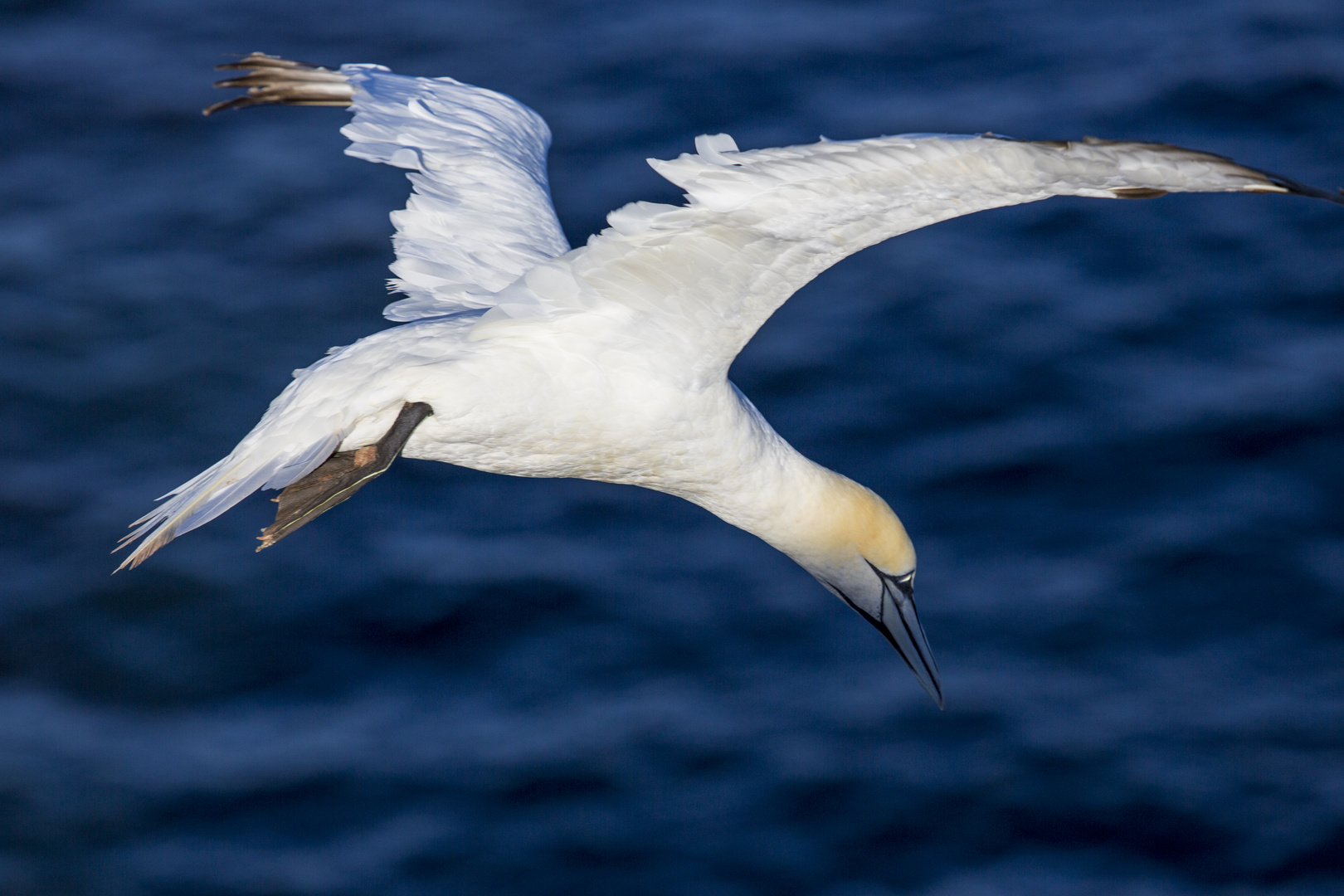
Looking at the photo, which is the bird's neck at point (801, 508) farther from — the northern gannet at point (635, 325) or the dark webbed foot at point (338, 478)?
the dark webbed foot at point (338, 478)

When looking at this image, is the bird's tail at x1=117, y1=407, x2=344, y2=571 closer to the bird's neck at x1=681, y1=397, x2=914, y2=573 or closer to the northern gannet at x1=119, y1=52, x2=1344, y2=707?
the northern gannet at x1=119, y1=52, x2=1344, y2=707

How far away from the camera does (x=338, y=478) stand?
6.05 meters

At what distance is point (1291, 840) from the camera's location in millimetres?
7918

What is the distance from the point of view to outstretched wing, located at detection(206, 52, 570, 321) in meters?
6.68

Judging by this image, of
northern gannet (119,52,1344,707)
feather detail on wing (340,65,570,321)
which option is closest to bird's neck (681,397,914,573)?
northern gannet (119,52,1344,707)

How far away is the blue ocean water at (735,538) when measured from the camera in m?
8.04

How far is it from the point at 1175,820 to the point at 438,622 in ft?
12.4

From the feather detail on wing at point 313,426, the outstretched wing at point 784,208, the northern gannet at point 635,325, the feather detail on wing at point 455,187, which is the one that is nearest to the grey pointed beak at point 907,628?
the northern gannet at point 635,325

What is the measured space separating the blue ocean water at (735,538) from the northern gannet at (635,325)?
4.52 ft

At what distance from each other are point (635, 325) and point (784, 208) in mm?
866

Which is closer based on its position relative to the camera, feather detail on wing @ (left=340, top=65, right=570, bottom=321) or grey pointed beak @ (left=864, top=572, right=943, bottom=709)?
feather detail on wing @ (left=340, top=65, right=570, bottom=321)

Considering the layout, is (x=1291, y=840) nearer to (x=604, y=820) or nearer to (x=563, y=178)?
(x=604, y=820)

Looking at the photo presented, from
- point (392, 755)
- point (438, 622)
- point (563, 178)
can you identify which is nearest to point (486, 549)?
point (438, 622)

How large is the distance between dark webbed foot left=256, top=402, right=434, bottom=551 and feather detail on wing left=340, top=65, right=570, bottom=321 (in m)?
0.74
